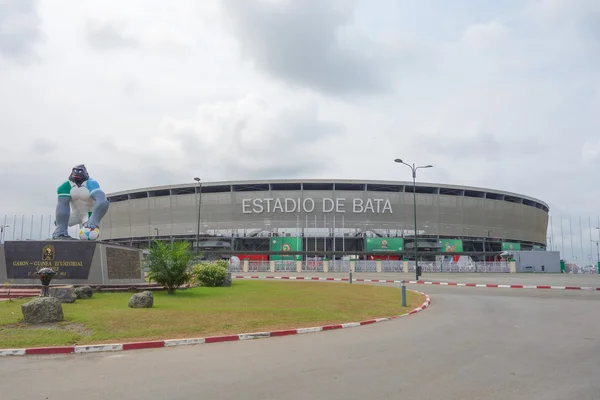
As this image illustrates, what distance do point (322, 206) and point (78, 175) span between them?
55.9m

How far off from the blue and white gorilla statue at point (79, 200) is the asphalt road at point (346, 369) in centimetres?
1716

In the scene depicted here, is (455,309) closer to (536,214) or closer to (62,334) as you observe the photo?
(62,334)

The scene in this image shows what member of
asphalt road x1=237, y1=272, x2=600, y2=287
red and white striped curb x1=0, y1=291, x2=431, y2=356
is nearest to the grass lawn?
red and white striped curb x1=0, y1=291, x2=431, y2=356

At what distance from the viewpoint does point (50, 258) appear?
20.1 meters

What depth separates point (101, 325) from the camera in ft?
34.8

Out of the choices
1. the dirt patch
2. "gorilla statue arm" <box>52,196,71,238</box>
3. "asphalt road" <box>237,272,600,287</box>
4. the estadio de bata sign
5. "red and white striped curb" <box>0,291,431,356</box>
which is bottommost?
"asphalt road" <box>237,272,600,287</box>

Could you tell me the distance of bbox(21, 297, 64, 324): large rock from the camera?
10734mm

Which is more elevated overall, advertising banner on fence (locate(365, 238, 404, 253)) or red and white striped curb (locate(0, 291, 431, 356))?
advertising banner on fence (locate(365, 238, 404, 253))

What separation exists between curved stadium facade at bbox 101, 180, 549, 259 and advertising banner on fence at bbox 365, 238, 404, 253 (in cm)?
16

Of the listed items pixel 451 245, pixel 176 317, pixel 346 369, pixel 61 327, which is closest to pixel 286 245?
pixel 451 245

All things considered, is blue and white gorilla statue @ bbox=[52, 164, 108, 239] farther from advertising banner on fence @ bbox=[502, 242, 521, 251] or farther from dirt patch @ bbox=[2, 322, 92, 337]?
advertising banner on fence @ bbox=[502, 242, 521, 251]

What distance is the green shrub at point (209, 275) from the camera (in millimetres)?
24344

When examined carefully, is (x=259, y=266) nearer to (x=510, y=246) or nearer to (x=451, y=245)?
(x=451, y=245)

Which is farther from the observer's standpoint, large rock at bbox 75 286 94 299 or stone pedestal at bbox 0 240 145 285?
stone pedestal at bbox 0 240 145 285
